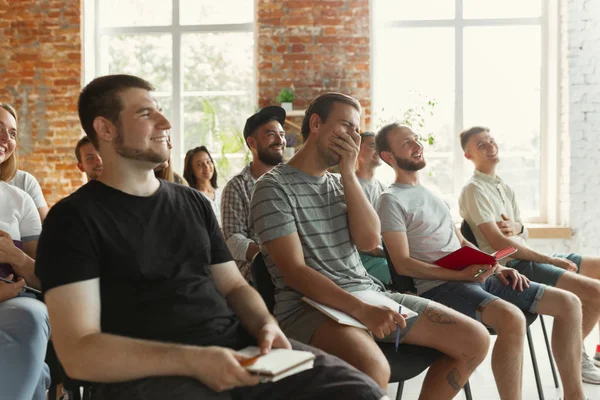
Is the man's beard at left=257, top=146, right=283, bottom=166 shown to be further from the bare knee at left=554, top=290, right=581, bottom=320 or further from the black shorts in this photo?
the black shorts

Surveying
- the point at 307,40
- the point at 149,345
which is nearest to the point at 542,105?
the point at 307,40

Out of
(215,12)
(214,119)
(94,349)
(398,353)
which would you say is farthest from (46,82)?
(94,349)

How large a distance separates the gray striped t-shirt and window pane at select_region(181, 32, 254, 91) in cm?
418

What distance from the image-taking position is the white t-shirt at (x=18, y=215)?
244cm

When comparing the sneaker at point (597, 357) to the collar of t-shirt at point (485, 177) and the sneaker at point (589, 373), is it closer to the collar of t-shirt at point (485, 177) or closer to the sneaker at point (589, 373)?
the sneaker at point (589, 373)

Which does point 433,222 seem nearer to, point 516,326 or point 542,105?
point 516,326

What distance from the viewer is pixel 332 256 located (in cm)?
230

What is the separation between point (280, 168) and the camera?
239 centimetres

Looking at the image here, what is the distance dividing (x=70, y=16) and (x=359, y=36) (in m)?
2.83

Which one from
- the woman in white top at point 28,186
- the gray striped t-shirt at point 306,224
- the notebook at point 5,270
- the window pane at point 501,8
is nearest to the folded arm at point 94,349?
the gray striped t-shirt at point 306,224

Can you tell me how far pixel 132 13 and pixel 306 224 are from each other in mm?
5005

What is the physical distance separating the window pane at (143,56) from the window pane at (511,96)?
10.1ft

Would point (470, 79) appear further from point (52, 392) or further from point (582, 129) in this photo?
point (52, 392)

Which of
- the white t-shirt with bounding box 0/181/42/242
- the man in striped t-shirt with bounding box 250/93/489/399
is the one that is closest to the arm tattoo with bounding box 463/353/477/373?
the man in striped t-shirt with bounding box 250/93/489/399
